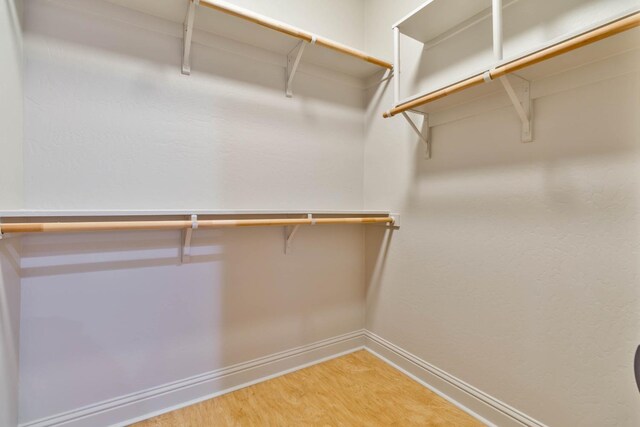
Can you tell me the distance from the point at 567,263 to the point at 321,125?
1397 millimetres

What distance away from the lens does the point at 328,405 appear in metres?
1.43

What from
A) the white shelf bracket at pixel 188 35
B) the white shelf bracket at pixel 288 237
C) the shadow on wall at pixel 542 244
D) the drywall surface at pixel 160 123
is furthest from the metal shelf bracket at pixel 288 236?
the white shelf bracket at pixel 188 35

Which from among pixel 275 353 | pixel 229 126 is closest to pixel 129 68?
pixel 229 126

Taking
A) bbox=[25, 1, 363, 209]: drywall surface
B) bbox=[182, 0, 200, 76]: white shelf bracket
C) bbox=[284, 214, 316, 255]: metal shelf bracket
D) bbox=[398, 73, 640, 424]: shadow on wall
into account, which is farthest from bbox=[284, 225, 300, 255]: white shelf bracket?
bbox=[182, 0, 200, 76]: white shelf bracket

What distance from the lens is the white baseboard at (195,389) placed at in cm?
125

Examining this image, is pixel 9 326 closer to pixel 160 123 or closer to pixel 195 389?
pixel 195 389

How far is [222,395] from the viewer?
151 cm

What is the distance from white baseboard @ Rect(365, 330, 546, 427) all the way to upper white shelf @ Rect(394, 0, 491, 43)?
1.72m

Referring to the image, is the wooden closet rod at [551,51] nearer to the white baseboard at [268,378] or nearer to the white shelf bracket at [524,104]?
the white shelf bracket at [524,104]

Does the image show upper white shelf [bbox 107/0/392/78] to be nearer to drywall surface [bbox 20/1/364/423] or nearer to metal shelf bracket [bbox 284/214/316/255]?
drywall surface [bbox 20/1/364/423]

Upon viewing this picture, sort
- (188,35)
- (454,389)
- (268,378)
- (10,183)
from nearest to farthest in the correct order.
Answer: (10,183)
(188,35)
(454,389)
(268,378)

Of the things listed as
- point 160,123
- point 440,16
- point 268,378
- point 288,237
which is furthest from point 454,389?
point 160,123

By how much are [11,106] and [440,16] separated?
1.78 meters

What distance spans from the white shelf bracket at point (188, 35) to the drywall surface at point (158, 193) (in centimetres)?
5
